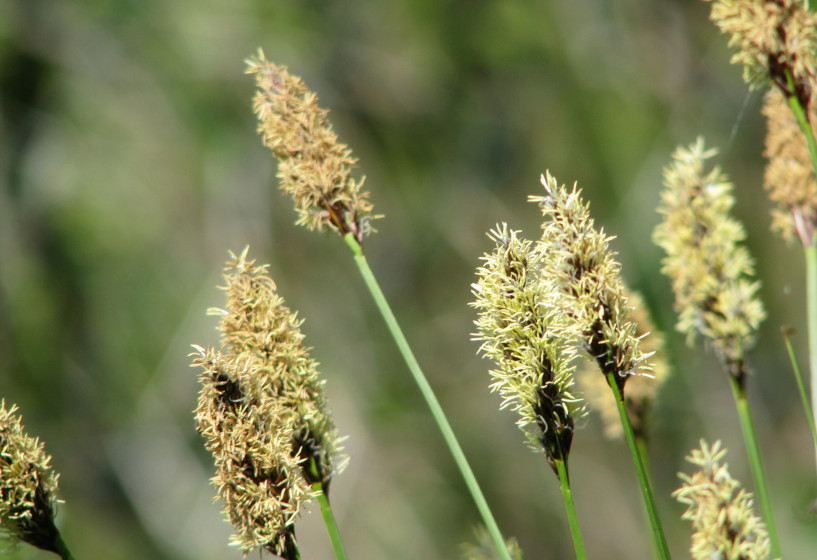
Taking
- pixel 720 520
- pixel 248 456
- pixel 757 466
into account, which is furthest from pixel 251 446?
pixel 757 466

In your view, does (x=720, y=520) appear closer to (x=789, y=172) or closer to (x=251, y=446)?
(x=251, y=446)

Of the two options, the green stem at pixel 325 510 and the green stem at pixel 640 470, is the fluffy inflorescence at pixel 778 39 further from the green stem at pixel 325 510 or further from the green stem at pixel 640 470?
the green stem at pixel 325 510

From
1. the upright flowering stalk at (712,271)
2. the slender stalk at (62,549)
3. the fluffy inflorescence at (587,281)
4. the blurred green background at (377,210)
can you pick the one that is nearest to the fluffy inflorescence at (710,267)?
the upright flowering stalk at (712,271)

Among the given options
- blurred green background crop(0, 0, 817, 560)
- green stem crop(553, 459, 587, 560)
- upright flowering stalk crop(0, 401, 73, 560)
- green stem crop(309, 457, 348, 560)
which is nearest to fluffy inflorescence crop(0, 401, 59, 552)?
upright flowering stalk crop(0, 401, 73, 560)

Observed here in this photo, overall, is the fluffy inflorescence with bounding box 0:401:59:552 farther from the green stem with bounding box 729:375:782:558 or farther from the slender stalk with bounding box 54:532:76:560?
the green stem with bounding box 729:375:782:558

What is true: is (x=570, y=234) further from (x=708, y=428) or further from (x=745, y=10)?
(x=708, y=428)

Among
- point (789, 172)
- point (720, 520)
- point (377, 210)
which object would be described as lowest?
point (720, 520)

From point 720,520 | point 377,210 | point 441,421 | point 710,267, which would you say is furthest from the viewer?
point 377,210
